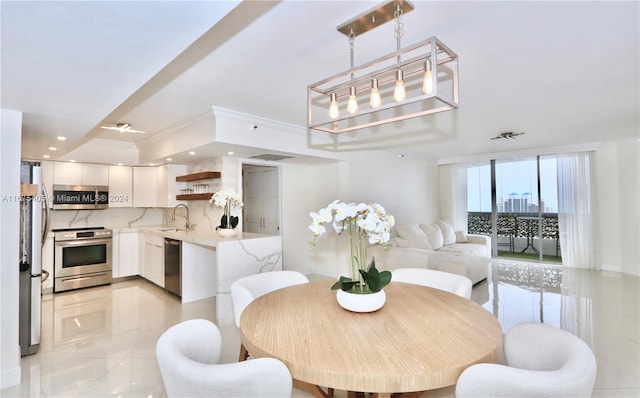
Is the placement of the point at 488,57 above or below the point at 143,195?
above

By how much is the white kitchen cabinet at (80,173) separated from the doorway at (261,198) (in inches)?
92.5

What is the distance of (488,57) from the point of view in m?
2.38

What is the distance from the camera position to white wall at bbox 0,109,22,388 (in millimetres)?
2312

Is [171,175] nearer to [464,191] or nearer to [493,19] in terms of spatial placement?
[493,19]

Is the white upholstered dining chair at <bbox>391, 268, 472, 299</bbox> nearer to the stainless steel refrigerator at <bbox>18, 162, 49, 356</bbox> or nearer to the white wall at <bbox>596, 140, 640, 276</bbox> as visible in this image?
the stainless steel refrigerator at <bbox>18, 162, 49, 356</bbox>

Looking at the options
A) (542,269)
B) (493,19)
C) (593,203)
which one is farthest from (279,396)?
(593,203)

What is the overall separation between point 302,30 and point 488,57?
1466 millimetres

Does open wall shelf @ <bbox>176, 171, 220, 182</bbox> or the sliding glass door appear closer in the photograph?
open wall shelf @ <bbox>176, 171, 220, 182</bbox>

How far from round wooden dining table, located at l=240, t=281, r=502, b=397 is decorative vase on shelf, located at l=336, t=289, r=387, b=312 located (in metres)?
0.03

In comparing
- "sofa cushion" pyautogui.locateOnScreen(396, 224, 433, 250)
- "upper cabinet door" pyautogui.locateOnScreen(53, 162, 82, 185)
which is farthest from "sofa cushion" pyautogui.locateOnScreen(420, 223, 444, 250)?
"upper cabinet door" pyautogui.locateOnScreen(53, 162, 82, 185)

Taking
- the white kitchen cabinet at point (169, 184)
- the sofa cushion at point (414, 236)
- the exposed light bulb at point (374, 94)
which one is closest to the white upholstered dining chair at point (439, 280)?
the exposed light bulb at point (374, 94)

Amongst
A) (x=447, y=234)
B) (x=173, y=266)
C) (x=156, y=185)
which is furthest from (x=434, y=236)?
(x=156, y=185)

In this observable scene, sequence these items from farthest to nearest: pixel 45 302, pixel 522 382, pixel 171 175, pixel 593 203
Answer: pixel 593 203 → pixel 171 175 → pixel 45 302 → pixel 522 382

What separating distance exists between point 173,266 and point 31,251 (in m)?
1.66
